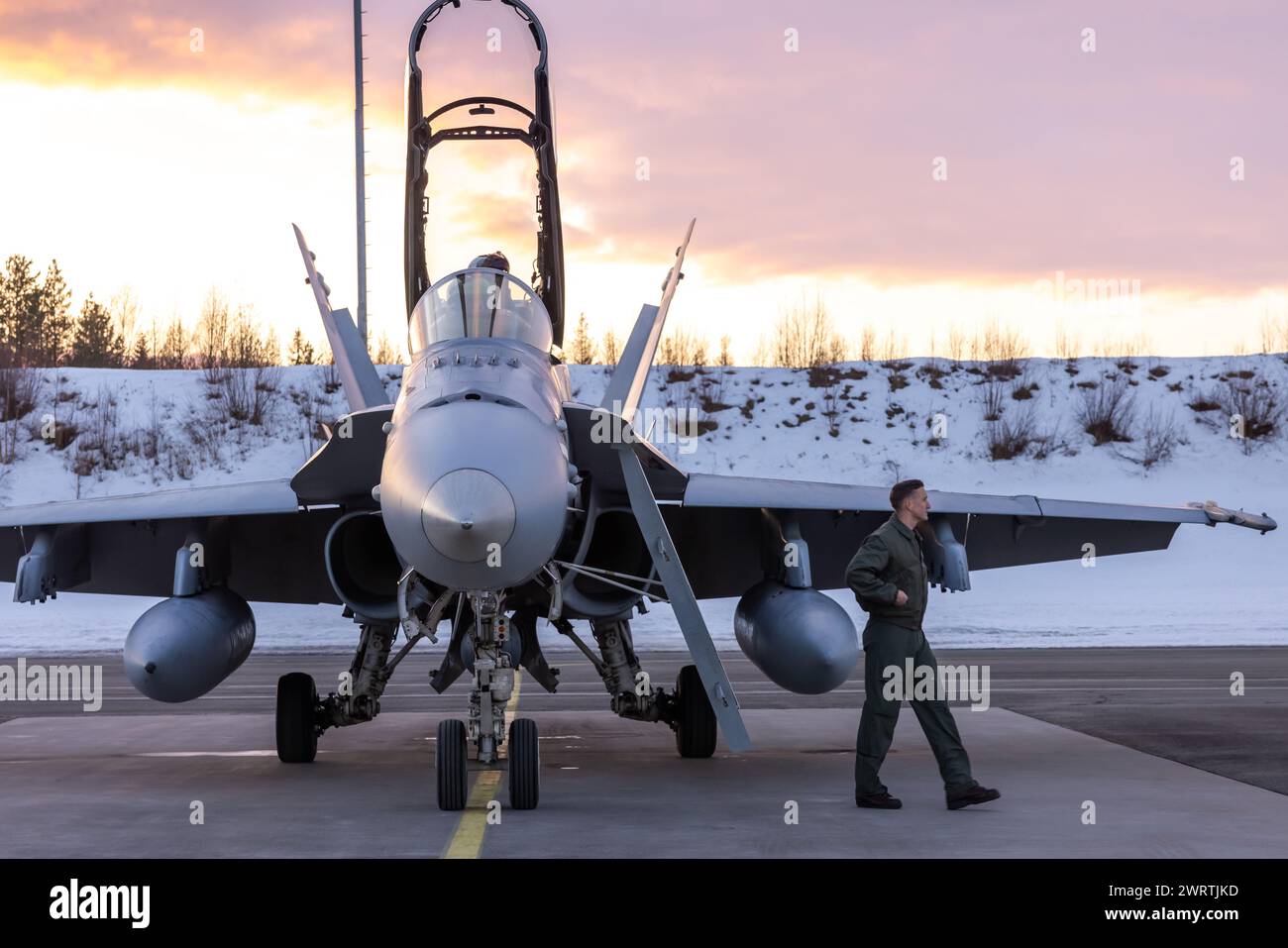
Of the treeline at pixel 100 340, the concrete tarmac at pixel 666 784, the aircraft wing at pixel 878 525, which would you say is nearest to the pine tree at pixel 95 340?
the treeline at pixel 100 340

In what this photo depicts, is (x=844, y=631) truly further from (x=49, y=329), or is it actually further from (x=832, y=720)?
(x=49, y=329)

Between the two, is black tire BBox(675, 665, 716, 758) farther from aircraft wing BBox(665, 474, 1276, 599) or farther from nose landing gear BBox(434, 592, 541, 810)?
nose landing gear BBox(434, 592, 541, 810)

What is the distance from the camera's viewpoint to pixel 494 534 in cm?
727

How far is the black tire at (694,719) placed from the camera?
444 inches

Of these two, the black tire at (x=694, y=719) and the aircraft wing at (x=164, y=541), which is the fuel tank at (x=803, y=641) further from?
Result: the aircraft wing at (x=164, y=541)

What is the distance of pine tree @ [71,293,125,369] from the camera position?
56.4m

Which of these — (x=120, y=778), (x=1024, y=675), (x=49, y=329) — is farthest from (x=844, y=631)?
(x=49, y=329)

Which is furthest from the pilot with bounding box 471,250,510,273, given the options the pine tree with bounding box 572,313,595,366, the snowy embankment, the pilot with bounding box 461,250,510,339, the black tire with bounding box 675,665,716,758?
the pine tree with bounding box 572,313,595,366

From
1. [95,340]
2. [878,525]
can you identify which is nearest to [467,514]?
[878,525]

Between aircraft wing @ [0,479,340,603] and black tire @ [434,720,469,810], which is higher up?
aircraft wing @ [0,479,340,603]

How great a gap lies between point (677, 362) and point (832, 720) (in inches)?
1377

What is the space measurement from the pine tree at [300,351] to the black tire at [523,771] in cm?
4277

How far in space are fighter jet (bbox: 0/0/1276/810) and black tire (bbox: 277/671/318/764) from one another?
2 cm
